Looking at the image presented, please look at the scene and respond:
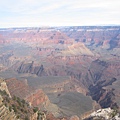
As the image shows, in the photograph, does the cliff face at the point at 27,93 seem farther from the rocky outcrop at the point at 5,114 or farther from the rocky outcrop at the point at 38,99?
→ the rocky outcrop at the point at 5,114

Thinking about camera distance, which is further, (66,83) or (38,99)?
(66,83)

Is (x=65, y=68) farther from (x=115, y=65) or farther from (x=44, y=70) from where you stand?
(x=115, y=65)

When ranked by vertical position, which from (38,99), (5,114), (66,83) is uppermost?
(5,114)

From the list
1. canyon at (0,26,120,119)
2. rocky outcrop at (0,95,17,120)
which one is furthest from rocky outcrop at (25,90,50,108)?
rocky outcrop at (0,95,17,120)

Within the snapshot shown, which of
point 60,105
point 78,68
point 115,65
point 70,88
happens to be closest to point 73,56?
point 78,68

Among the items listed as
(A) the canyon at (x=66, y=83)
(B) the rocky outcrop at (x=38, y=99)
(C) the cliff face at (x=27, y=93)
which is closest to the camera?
(B) the rocky outcrop at (x=38, y=99)

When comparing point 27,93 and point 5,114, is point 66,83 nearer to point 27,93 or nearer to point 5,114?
point 27,93

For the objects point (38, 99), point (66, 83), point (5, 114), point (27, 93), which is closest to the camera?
point (5, 114)

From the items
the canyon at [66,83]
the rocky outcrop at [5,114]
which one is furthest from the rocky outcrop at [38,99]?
the rocky outcrop at [5,114]

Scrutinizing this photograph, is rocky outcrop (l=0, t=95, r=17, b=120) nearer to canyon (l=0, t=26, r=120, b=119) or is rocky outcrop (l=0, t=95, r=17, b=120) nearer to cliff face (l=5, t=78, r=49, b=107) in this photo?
canyon (l=0, t=26, r=120, b=119)

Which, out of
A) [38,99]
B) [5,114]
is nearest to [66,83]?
[38,99]

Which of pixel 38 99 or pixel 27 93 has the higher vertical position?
pixel 27 93
